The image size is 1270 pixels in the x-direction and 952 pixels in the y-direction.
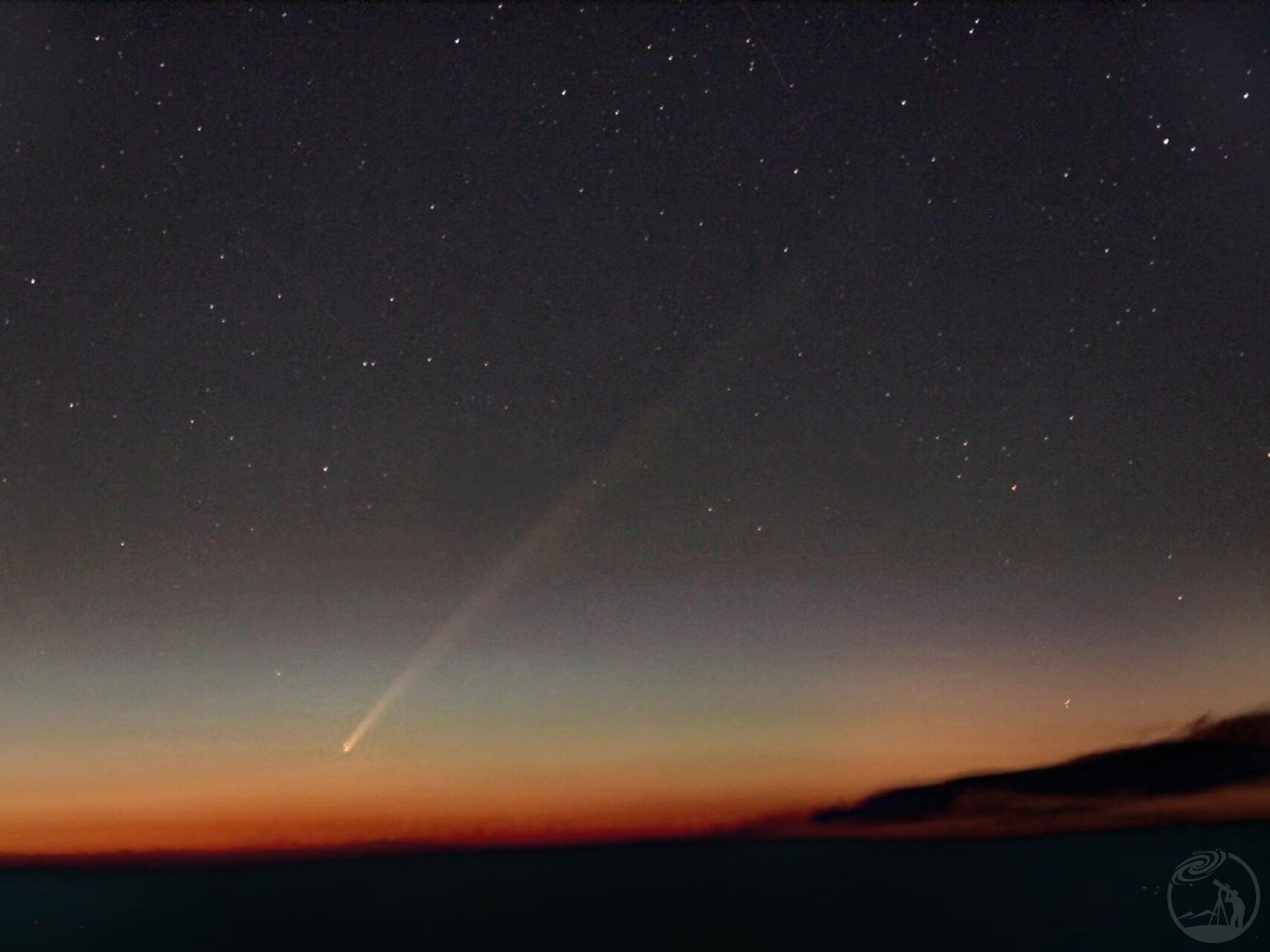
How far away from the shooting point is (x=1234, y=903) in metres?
2.63

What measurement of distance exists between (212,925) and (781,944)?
62.9 inches

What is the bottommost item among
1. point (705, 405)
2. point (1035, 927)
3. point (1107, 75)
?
point (1035, 927)

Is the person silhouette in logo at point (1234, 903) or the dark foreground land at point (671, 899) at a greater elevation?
the dark foreground land at point (671, 899)

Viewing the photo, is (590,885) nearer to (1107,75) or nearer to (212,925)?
(212,925)

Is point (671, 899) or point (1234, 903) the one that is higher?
point (671, 899)

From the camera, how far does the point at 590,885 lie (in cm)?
284

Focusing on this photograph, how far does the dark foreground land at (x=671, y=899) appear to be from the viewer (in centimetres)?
272

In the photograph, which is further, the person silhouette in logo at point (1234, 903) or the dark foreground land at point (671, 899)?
the dark foreground land at point (671, 899)

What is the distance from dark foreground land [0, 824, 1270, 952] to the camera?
2721 millimetres

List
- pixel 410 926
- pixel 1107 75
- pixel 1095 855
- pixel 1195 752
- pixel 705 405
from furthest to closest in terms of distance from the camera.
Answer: pixel 410 926
pixel 1095 855
pixel 1195 752
pixel 705 405
pixel 1107 75

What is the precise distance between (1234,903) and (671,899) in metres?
1.41

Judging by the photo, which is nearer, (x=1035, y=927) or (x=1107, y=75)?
(x=1107, y=75)

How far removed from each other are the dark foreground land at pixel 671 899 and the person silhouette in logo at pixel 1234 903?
0.05 m

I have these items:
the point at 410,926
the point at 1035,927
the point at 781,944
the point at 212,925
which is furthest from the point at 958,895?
the point at 212,925
